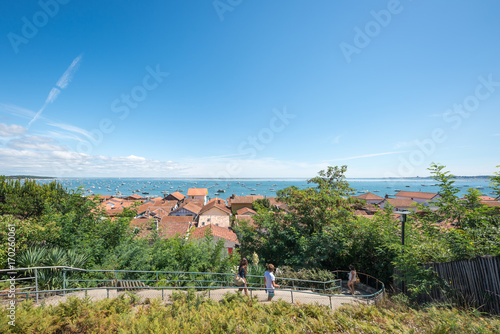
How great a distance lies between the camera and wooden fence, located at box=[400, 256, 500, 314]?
17.7 feet

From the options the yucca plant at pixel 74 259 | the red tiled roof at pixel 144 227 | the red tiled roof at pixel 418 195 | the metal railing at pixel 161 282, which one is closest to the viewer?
the metal railing at pixel 161 282

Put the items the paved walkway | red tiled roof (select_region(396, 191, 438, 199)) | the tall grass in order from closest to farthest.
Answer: the tall grass < the paved walkway < red tiled roof (select_region(396, 191, 438, 199))

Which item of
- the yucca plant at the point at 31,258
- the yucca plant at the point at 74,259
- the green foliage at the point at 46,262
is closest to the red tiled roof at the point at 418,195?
the yucca plant at the point at 74,259

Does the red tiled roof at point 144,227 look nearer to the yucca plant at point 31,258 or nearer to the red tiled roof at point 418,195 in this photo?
the yucca plant at point 31,258

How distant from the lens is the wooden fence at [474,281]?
5.40 meters

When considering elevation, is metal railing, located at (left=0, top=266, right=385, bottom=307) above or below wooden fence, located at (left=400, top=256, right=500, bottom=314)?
below

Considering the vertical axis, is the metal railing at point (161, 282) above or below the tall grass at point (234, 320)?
below

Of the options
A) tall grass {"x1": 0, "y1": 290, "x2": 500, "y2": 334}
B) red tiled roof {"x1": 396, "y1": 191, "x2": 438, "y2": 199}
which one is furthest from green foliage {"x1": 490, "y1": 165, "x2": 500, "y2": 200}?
red tiled roof {"x1": 396, "y1": 191, "x2": 438, "y2": 199}

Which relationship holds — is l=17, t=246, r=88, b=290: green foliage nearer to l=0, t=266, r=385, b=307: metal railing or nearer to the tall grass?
l=0, t=266, r=385, b=307: metal railing

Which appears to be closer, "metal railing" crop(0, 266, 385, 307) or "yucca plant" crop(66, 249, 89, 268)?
"metal railing" crop(0, 266, 385, 307)

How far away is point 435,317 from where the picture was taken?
484 cm

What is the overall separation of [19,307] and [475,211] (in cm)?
1291

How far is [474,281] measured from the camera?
580 cm

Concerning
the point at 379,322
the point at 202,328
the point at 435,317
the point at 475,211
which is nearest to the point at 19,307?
the point at 202,328
